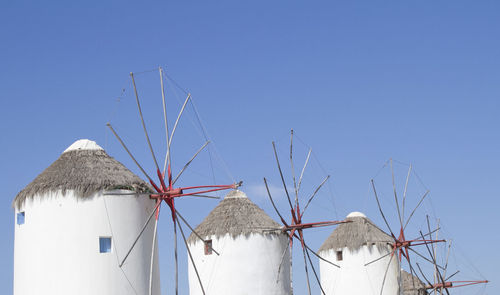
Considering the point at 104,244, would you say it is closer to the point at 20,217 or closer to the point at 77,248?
the point at 77,248

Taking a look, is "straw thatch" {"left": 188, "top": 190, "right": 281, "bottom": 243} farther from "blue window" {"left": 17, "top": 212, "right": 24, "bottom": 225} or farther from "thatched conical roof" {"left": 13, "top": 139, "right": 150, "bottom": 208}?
"blue window" {"left": 17, "top": 212, "right": 24, "bottom": 225}

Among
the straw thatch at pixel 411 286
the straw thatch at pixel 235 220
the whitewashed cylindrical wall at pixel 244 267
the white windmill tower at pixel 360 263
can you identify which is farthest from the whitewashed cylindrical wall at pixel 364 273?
the straw thatch at pixel 235 220

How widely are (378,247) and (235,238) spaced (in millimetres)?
8976

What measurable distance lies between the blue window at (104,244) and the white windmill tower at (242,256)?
8373 millimetres

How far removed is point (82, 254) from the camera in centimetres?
2022

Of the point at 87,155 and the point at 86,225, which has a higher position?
the point at 87,155

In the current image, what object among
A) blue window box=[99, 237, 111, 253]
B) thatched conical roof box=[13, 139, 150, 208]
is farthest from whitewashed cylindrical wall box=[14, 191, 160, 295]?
thatched conical roof box=[13, 139, 150, 208]

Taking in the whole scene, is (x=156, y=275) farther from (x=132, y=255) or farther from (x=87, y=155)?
(x=87, y=155)

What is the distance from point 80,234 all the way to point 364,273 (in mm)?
17960

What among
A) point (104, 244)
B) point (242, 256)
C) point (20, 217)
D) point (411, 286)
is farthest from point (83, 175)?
point (411, 286)

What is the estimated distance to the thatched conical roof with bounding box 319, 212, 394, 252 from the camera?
35312 mm

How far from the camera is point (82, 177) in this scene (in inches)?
829

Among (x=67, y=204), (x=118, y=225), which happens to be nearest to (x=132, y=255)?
(x=118, y=225)

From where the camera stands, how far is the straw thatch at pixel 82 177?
20.8 metres
